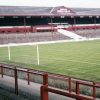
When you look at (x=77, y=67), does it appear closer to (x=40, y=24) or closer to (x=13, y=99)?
(x=13, y=99)

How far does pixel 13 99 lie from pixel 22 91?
718mm

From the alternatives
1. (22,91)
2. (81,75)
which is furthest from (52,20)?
(22,91)

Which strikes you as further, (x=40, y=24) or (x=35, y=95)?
(x=40, y=24)

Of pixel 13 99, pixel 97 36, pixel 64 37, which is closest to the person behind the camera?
pixel 13 99

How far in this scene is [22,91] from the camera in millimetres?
11922

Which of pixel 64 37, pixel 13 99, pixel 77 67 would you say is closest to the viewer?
pixel 13 99

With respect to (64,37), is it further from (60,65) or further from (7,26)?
(60,65)

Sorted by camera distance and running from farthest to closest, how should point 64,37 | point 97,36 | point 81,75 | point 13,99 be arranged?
point 97,36, point 64,37, point 81,75, point 13,99

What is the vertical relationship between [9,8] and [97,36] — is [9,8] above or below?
above

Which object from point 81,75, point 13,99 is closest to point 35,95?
point 13,99

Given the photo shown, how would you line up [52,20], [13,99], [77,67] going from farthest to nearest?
→ [52,20] → [77,67] → [13,99]

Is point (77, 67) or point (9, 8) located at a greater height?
point (9, 8)

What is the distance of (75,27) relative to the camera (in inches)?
2680

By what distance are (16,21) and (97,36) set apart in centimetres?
1500
